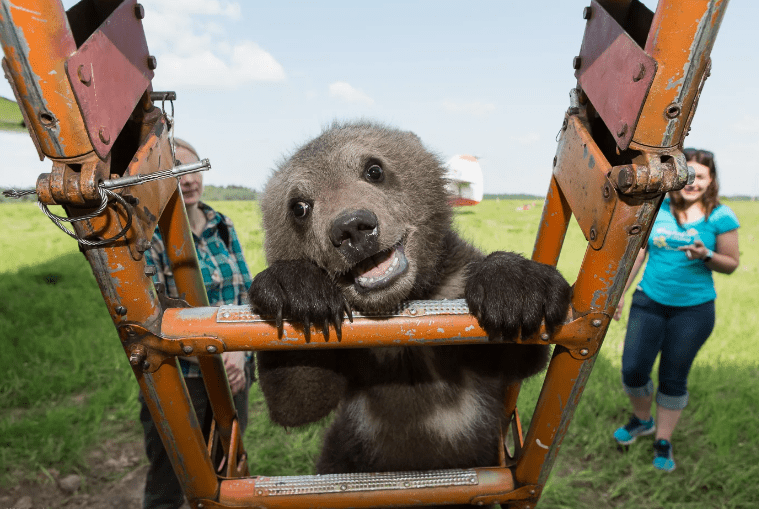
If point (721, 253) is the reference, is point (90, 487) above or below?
below

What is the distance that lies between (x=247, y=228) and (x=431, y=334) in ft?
36.2

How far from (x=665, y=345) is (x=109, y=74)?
4653mm

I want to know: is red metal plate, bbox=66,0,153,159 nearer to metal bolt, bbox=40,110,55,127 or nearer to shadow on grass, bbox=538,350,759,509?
metal bolt, bbox=40,110,55,127

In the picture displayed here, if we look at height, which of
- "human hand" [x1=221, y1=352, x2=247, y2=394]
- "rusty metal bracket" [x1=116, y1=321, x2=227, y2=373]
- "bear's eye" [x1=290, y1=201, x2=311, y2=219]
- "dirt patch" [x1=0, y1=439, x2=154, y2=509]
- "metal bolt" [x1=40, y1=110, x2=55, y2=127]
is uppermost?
"metal bolt" [x1=40, y1=110, x2=55, y2=127]

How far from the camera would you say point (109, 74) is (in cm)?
129

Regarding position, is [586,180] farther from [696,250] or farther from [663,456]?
[663,456]

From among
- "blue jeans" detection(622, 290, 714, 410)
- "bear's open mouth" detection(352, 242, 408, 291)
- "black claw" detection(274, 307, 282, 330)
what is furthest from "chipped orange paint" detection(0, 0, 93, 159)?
"blue jeans" detection(622, 290, 714, 410)

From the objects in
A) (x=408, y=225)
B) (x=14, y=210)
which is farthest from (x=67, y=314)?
(x=14, y=210)

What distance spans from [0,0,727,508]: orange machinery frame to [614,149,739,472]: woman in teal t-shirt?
275 centimetres

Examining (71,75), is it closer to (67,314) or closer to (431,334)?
(431,334)

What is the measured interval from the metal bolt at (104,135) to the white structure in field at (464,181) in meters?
1.83

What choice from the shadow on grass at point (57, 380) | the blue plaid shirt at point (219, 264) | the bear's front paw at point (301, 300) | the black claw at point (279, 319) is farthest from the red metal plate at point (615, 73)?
the shadow on grass at point (57, 380)

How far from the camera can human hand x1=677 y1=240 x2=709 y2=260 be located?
13.3 feet

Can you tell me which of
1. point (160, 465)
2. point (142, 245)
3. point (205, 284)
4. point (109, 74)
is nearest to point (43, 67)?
point (109, 74)
